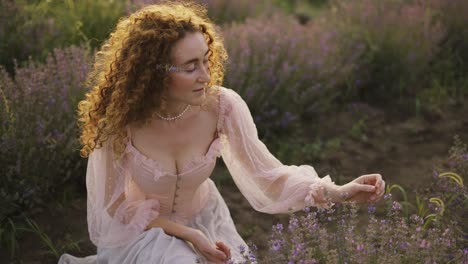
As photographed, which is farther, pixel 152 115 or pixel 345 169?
pixel 345 169

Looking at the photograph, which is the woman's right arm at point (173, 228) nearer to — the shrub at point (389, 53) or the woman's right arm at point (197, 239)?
the woman's right arm at point (197, 239)

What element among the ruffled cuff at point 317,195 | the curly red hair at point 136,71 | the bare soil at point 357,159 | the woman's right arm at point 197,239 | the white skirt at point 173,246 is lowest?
the bare soil at point 357,159

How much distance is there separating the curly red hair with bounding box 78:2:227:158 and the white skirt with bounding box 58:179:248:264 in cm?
35

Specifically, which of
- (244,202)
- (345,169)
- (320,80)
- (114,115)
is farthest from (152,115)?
(320,80)

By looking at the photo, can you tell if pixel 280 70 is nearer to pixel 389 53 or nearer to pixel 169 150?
pixel 389 53

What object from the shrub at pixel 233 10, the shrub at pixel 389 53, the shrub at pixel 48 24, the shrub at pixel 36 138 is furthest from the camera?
the shrub at pixel 233 10

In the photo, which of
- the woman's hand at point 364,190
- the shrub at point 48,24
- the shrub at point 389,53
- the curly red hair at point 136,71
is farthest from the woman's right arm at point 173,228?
the shrub at point 389,53

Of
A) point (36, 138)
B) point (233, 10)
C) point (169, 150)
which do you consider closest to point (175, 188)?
point (169, 150)

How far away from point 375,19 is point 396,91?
571 mm

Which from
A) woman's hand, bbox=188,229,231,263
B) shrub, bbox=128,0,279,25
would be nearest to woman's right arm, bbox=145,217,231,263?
woman's hand, bbox=188,229,231,263

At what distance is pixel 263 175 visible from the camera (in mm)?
2814

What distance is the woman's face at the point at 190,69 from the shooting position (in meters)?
2.52

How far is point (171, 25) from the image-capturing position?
2.51 meters

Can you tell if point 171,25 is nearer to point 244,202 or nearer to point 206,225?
point 206,225
